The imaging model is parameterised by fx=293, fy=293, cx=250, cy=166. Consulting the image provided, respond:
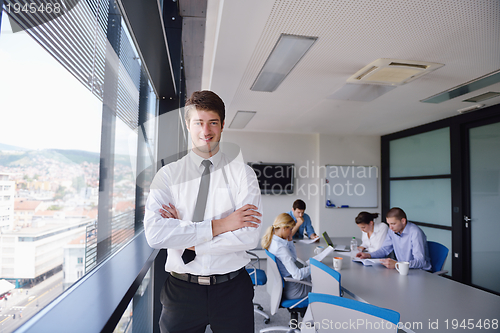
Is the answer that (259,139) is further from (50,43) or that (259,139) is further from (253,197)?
(50,43)

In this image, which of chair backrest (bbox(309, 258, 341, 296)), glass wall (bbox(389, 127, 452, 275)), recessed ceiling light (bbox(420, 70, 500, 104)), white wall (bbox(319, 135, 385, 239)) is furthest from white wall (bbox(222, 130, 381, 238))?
chair backrest (bbox(309, 258, 341, 296))

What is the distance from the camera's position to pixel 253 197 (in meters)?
1.60

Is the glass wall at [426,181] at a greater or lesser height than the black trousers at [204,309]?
greater

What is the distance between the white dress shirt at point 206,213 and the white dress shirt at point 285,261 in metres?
1.60

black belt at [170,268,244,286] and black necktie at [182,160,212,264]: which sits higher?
black necktie at [182,160,212,264]

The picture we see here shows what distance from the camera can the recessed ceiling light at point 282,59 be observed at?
2691mm

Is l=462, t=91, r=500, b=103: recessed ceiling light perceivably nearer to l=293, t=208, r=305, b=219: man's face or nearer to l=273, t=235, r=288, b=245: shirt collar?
l=293, t=208, r=305, b=219: man's face

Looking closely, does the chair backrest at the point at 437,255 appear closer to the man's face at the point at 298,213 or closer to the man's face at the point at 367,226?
the man's face at the point at 367,226

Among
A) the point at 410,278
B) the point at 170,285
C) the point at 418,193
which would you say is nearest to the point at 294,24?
the point at 170,285

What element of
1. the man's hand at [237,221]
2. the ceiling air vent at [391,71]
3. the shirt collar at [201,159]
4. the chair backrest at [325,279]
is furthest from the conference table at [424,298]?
the ceiling air vent at [391,71]

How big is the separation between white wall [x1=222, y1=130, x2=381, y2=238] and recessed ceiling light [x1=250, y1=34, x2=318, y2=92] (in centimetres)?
327

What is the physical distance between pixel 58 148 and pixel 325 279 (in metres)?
2.10

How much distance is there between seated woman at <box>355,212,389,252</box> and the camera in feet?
13.3

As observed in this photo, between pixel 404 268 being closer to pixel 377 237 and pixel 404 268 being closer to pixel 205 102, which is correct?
pixel 377 237
